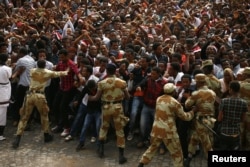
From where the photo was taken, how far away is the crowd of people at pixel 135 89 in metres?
7.61

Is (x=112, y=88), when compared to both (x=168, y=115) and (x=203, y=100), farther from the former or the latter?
(x=203, y=100)

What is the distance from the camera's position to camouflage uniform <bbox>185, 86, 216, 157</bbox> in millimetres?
7703

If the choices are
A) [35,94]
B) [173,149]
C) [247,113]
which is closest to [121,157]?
[173,149]

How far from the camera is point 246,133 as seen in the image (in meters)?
8.27

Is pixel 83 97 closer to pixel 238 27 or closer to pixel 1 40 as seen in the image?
pixel 1 40

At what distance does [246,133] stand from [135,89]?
8.45 ft

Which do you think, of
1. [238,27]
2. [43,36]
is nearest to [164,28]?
[238,27]

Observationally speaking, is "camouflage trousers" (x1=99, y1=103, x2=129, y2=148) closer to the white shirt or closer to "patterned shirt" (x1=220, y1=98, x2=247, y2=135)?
"patterned shirt" (x1=220, y1=98, x2=247, y2=135)

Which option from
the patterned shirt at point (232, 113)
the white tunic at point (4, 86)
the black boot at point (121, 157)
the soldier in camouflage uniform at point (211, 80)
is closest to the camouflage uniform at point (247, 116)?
the soldier in camouflage uniform at point (211, 80)

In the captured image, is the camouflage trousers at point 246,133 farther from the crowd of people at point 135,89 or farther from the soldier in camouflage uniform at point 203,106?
the soldier in camouflage uniform at point 203,106

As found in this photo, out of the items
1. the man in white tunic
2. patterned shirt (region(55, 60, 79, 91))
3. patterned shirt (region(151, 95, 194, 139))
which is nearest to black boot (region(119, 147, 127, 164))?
patterned shirt (region(151, 95, 194, 139))

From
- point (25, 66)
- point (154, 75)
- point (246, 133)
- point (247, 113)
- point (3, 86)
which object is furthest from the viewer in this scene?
point (25, 66)

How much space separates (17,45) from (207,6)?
394 inches

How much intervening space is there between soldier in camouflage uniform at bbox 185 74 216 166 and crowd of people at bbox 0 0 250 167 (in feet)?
0.06
